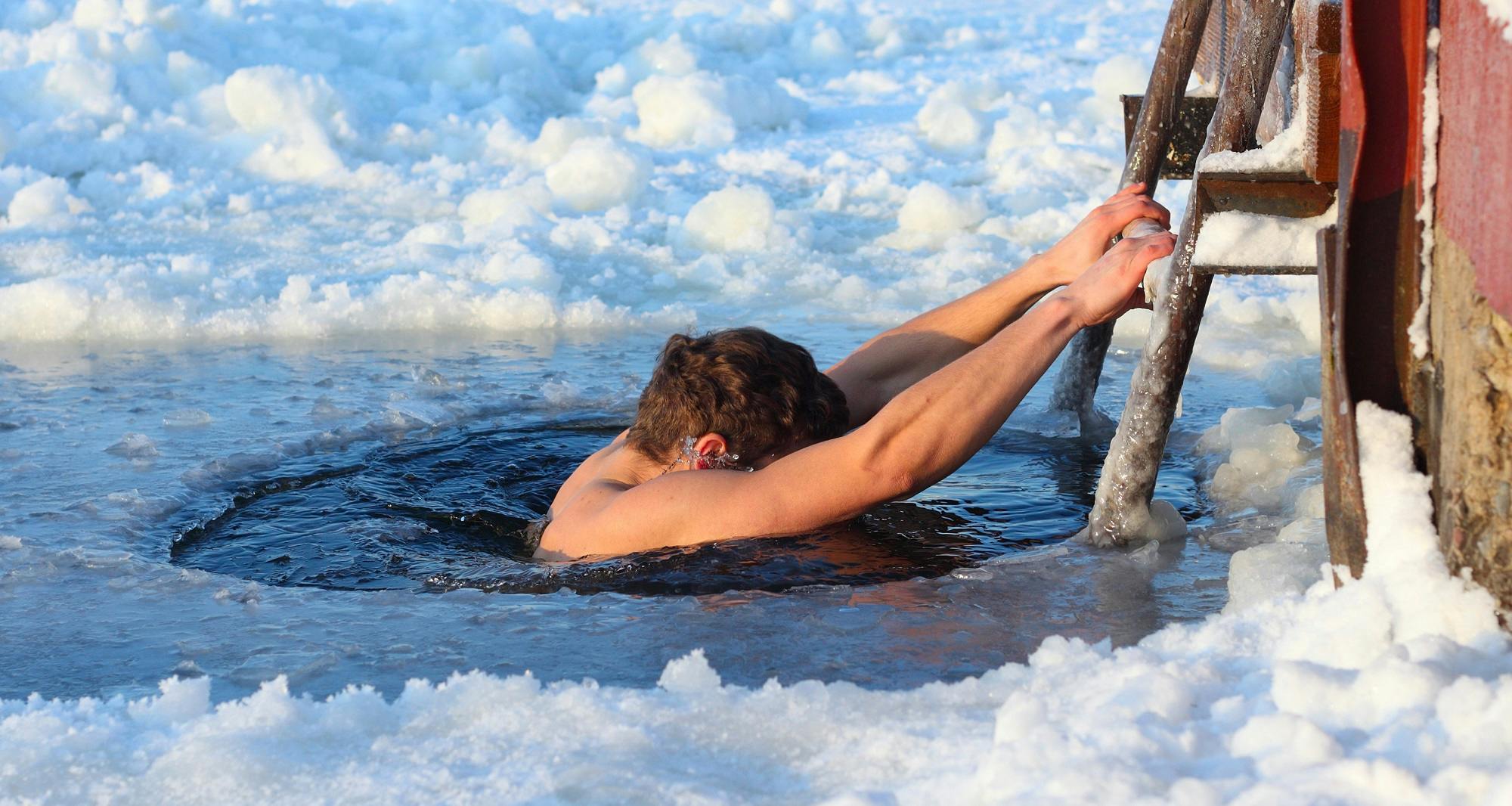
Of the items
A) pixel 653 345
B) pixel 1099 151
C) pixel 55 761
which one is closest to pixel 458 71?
pixel 1099 151

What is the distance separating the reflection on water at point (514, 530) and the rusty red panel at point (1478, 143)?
65.6 inches

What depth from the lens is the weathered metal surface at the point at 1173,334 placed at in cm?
294

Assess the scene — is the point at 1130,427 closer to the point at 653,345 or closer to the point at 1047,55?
the point at 653,345

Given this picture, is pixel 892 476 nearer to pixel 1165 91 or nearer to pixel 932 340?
pixel 932 340

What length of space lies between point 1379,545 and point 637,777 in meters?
1.06

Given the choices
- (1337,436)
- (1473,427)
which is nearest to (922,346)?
(1337,436)

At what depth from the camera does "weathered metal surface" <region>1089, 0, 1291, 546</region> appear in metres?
2.94

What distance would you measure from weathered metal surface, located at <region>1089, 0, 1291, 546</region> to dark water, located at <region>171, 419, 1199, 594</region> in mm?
358

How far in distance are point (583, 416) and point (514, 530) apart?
129 cm

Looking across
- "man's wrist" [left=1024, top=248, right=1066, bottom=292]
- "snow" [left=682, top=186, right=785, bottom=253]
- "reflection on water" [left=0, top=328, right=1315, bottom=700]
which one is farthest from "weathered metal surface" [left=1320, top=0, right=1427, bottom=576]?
"snow" [left=682, top=186, right=785, bottom=253]

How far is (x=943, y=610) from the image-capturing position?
2.86 m

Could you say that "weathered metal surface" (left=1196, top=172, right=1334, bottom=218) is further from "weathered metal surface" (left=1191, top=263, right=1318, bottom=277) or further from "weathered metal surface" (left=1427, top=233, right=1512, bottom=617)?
"weathered metal surface" (left=1427, top=233, right=1512, bottom=617)

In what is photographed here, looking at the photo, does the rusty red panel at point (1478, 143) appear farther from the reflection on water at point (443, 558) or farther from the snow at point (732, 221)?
the snow at point (732, 221)

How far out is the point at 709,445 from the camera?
3557 millimetres
